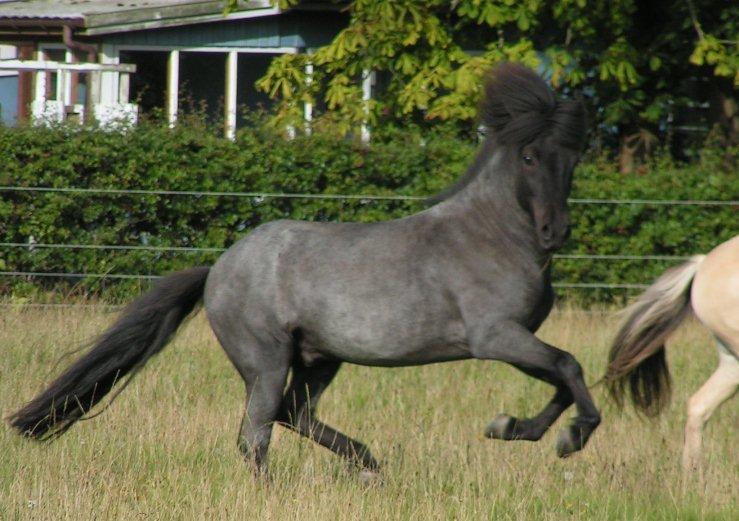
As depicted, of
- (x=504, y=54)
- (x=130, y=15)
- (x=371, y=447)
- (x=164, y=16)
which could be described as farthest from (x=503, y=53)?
(x=371, y=447)

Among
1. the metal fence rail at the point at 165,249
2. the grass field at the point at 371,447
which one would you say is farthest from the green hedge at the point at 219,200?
the grass field at the point at 371,447

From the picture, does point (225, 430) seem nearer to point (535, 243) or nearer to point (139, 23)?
point (535, 243)

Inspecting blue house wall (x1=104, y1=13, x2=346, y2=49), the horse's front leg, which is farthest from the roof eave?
the horse's front leg

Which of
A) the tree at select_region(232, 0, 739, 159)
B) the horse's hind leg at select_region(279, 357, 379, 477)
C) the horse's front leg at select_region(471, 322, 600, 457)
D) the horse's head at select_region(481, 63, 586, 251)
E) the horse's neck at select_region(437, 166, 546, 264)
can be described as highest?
the tree at select_region(232, 0, 739, 159)

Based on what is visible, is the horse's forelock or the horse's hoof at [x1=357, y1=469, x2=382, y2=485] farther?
the horse's hoof at [x1=357, y1=469, x2=382, y2=485]

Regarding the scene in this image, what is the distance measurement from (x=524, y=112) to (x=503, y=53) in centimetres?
728

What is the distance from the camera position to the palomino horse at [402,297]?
5340 millimetres

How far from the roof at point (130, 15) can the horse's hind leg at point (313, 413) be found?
10.6m

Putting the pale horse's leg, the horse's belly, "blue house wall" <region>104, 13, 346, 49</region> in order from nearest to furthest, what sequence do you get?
the horse's belly
the pale horse's leg
"blue house wall" <region>104, 13, 346, 49</region>

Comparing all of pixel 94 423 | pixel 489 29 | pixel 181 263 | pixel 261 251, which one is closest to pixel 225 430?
pixel 94 423

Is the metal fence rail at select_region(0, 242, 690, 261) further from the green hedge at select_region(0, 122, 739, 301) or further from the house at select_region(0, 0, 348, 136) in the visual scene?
the house at select_region(0, 0, 348, 136)

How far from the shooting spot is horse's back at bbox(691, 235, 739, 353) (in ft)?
21.3

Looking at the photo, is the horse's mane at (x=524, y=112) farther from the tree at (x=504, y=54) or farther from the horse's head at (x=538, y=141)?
the tree at (x=504, y=54)

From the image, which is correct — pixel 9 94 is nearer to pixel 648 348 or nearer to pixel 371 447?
pixel 371 447
